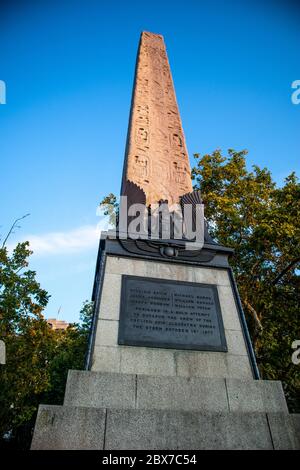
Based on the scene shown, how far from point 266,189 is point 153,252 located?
1083 cm

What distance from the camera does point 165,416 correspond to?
311 centimetres

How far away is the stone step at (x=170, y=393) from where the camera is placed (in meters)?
3.33

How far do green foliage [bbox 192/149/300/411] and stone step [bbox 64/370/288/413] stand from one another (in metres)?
7.42

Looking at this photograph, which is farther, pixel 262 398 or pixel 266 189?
pixel 266 189

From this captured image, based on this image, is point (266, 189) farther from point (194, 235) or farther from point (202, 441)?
point (202, 441)

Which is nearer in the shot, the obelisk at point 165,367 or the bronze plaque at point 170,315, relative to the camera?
the obelisk at point 165,367

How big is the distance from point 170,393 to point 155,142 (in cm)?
579

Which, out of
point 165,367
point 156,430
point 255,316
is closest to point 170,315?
point 165,367

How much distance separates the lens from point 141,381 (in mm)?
3533

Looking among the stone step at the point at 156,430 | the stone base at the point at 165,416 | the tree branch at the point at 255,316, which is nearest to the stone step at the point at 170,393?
the stone base at the point at 165,416

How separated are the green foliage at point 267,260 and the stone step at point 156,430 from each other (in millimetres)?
7940

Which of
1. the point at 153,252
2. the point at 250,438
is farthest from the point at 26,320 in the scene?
the point at 250,438

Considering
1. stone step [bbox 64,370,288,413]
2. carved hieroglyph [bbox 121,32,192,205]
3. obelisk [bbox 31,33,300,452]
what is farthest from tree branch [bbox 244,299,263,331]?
stone step [bbox 64,370,288,413]

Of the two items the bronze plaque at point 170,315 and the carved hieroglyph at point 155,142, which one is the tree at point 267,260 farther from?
the bronze plaque at point 170,315
